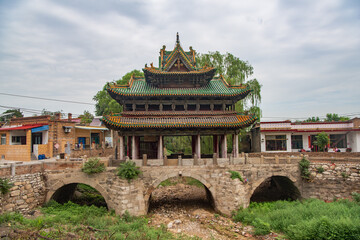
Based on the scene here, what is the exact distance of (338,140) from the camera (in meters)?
24.8

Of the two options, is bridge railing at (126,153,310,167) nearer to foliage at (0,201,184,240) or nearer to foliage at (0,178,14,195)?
foliage at (0,201,184,240)

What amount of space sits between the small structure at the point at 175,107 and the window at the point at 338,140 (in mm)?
15473

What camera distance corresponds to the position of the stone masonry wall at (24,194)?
1257 centimetres

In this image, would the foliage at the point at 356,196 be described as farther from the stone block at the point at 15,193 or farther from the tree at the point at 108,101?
the tree at the point at 108,101

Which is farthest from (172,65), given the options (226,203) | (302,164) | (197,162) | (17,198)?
(17,198)

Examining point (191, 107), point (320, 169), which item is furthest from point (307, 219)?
point (191, 107)

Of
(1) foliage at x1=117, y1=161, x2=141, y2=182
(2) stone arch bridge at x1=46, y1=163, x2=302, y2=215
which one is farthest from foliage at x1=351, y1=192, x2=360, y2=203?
(1) foliage at x1=117, y1=161, x2=141, y2=182

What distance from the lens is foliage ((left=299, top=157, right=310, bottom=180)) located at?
16.1 metres

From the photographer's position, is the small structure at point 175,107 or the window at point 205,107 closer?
the small structure at point 175,107

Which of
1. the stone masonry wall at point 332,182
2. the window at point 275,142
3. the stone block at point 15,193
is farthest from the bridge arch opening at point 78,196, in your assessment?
the window at point 275,142

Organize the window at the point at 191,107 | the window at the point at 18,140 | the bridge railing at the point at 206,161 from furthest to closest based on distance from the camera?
the window at the point at 18,140 < the window at the point at 191,107 < the bridge railing at the point at 206,161

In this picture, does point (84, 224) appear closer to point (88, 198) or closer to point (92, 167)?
point (92, 167)

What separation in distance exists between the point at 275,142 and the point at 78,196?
74.8 feet

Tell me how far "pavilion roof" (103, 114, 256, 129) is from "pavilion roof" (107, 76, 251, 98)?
6.45 feet
